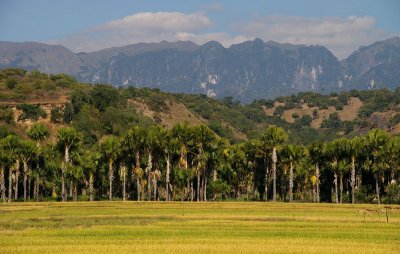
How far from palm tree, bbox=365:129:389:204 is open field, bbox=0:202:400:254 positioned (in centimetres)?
3284

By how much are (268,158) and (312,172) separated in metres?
7.96

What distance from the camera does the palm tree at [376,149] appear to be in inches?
3929

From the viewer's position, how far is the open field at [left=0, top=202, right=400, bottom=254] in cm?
3978

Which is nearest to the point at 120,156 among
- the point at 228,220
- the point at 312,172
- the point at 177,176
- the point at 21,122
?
the point at 177,176

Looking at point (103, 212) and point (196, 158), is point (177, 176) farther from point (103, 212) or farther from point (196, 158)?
point (103, 212)

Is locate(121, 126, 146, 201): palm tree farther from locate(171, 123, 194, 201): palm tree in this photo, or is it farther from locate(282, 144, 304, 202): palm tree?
locate(282, 144, 304, 202): palm tree

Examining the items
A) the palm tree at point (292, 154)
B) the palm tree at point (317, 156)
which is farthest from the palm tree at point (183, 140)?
the palm tree at point (317, 156)

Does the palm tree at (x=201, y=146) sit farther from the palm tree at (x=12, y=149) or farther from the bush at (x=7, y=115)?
the bush at (x=7, y=115)

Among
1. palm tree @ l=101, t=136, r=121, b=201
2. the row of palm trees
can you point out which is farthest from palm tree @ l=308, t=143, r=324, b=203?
palm tree @ l=101, t=136, r=121, b=201

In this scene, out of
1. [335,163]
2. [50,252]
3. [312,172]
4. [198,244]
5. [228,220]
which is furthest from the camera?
[312,172]

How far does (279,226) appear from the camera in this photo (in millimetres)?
54250

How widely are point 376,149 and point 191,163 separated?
32.1 meters

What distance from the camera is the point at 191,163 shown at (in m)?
116

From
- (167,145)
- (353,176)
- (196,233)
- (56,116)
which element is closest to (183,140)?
(167,145)
